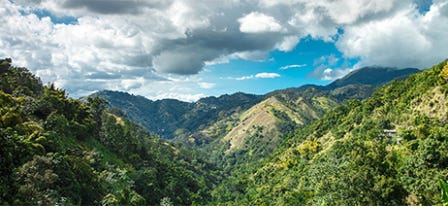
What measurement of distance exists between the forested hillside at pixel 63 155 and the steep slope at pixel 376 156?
3665 centimetres

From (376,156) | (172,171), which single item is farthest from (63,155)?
A: (172,171)

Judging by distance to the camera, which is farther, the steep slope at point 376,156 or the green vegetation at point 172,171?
the steep slope at point 376,156

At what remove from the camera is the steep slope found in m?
55.1

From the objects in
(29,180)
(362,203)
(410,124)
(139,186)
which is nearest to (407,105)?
(410,124)

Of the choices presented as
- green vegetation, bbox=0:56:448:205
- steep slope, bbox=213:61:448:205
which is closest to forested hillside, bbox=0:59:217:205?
green vegetation, bbox=0:56:448:205

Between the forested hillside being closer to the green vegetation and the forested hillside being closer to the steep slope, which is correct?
the green vegetation

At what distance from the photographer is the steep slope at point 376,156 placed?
5509cm

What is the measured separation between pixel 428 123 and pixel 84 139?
88.9 meters

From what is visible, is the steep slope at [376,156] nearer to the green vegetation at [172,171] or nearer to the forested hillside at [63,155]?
the green vegetation at [172,171]

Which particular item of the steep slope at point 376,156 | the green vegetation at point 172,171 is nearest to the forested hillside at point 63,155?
the green vegetation at point 172,171

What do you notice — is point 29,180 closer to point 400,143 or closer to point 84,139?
point 84,139

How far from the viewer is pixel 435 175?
2040 inches

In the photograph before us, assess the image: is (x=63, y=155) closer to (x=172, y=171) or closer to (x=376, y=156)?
(x=376, y=156)

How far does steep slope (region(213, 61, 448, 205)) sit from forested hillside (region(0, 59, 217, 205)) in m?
36.7
